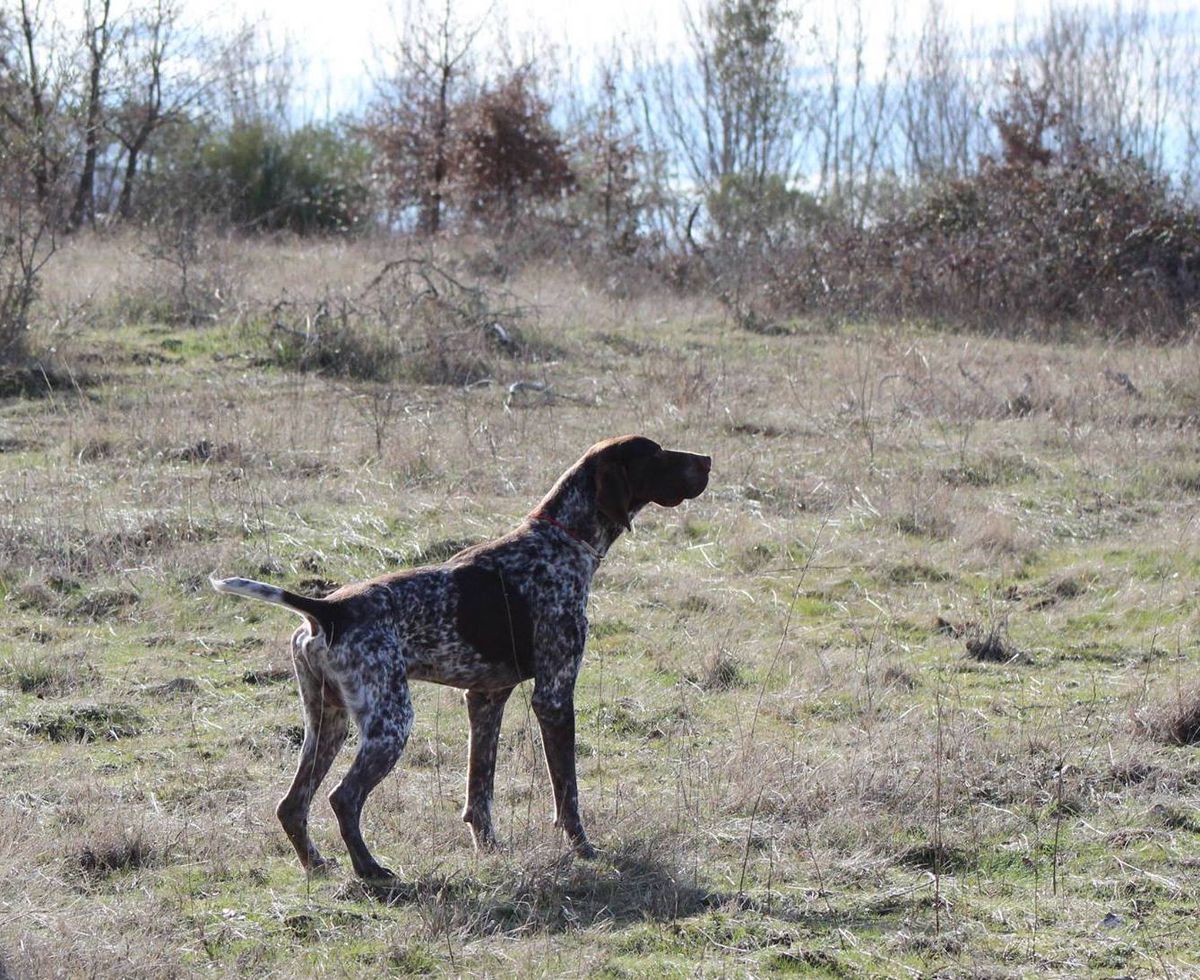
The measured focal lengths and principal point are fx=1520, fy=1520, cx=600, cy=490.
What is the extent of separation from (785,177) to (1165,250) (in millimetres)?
17289

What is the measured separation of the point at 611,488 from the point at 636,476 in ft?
0.34

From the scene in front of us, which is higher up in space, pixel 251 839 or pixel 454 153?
pixel 454 153

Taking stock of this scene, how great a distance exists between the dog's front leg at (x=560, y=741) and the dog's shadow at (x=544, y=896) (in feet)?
0.81

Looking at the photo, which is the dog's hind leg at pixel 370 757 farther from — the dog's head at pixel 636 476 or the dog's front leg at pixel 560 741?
the dog's head at pixel 636 476

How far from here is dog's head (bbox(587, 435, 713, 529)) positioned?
5.44 meters

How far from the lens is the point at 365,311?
46.1 feet

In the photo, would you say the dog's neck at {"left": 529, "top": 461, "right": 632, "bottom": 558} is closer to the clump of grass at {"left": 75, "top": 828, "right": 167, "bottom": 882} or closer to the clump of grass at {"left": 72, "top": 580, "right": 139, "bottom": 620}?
the clump of grass at {"left": 75, "top": 828, "right": 167, "bottom": 882}

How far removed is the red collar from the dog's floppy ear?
4.9 inches

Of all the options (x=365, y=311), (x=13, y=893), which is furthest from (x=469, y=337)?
(x=13, y=893)

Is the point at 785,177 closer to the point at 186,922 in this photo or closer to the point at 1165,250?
the point at 1165,250

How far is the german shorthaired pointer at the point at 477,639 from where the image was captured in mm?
4613

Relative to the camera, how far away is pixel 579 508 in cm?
544

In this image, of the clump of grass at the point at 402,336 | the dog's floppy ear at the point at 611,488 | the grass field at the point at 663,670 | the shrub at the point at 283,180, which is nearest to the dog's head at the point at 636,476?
the dog's floppy ear at the point at 611,488

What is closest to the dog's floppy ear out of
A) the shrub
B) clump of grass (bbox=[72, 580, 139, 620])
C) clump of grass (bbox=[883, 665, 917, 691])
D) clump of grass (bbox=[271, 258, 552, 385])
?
clump of grass (bbox=[883, 665, 917, 691])
